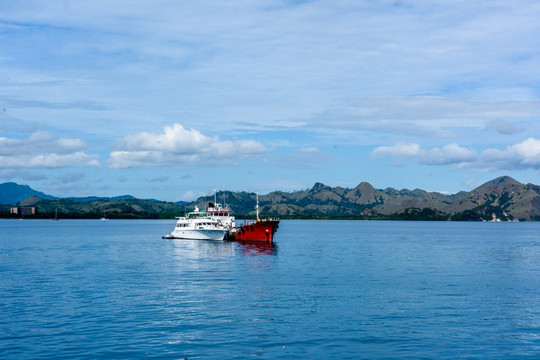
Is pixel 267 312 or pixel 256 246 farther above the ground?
pixel 267 312

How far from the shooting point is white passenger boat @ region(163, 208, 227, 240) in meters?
149

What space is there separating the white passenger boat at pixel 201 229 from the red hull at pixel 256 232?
4531 mm

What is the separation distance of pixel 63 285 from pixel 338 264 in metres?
47.0

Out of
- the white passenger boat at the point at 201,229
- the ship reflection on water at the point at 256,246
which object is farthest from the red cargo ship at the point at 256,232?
the white passenger boat at the point at 201,229

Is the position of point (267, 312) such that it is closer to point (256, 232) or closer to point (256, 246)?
point (256, 246)

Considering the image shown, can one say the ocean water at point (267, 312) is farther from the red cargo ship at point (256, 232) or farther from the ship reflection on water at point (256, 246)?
the red cargo ship at point (256, 232)

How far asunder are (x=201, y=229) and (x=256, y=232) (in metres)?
16.5

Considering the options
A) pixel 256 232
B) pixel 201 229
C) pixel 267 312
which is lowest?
pixel 267 312

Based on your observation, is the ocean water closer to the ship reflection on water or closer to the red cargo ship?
the ship reflection on water

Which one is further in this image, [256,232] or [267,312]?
[256,232]

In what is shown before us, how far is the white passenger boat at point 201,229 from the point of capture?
149 metres

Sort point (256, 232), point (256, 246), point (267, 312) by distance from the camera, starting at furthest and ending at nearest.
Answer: point (256, 232) < point (256, 246) < point (267, 312)

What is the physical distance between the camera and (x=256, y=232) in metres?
151

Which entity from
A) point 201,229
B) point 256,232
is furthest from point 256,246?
point 201,229
